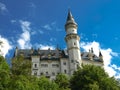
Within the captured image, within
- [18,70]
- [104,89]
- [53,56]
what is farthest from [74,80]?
[53,56]

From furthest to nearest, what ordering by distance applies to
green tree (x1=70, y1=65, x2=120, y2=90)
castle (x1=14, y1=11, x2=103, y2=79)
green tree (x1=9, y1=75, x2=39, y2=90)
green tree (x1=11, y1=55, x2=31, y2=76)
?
castle (x1=14, y1=11, x2=103, y2=79), green tree (x1=70, y1=65, x2=120, y2=90), green tree (x1=11, y1=55, x2=31, y2=76), green tree (x1=9, y1=75, x2=39, y2=90)

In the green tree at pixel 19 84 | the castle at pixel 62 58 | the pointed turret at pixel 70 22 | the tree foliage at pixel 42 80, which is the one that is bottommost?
the green tree at pixel 19 84

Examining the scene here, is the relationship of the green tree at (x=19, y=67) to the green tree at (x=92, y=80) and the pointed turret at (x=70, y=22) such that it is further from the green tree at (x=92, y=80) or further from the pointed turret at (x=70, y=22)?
the pointed turret at (x=70, y=22)

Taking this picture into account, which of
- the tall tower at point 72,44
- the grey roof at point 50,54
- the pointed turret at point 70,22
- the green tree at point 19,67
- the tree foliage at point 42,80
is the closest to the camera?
the tree foliage at point 42,80

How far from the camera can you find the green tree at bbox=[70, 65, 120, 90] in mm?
56094

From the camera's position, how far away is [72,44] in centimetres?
9656

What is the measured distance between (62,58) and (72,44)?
20.5ft

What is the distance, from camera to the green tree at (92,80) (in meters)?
56.1

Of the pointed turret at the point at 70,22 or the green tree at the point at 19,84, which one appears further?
the pointed turret at the point at 70,22

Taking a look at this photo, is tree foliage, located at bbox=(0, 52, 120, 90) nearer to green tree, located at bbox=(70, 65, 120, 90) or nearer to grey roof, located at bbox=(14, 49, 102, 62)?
green tree, located at bbox=(70, 65, 120, 90)

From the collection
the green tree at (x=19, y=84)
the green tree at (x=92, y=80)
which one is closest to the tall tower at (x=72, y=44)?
the green tree at (x=92, y=80)

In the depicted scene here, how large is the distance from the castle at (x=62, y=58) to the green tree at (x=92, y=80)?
3132 cm

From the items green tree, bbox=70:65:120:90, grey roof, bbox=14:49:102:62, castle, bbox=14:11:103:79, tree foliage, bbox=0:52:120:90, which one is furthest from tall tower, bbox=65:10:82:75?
green tree, bbox=70:65:120:90

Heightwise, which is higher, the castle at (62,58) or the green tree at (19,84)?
the castle at (62,58)
